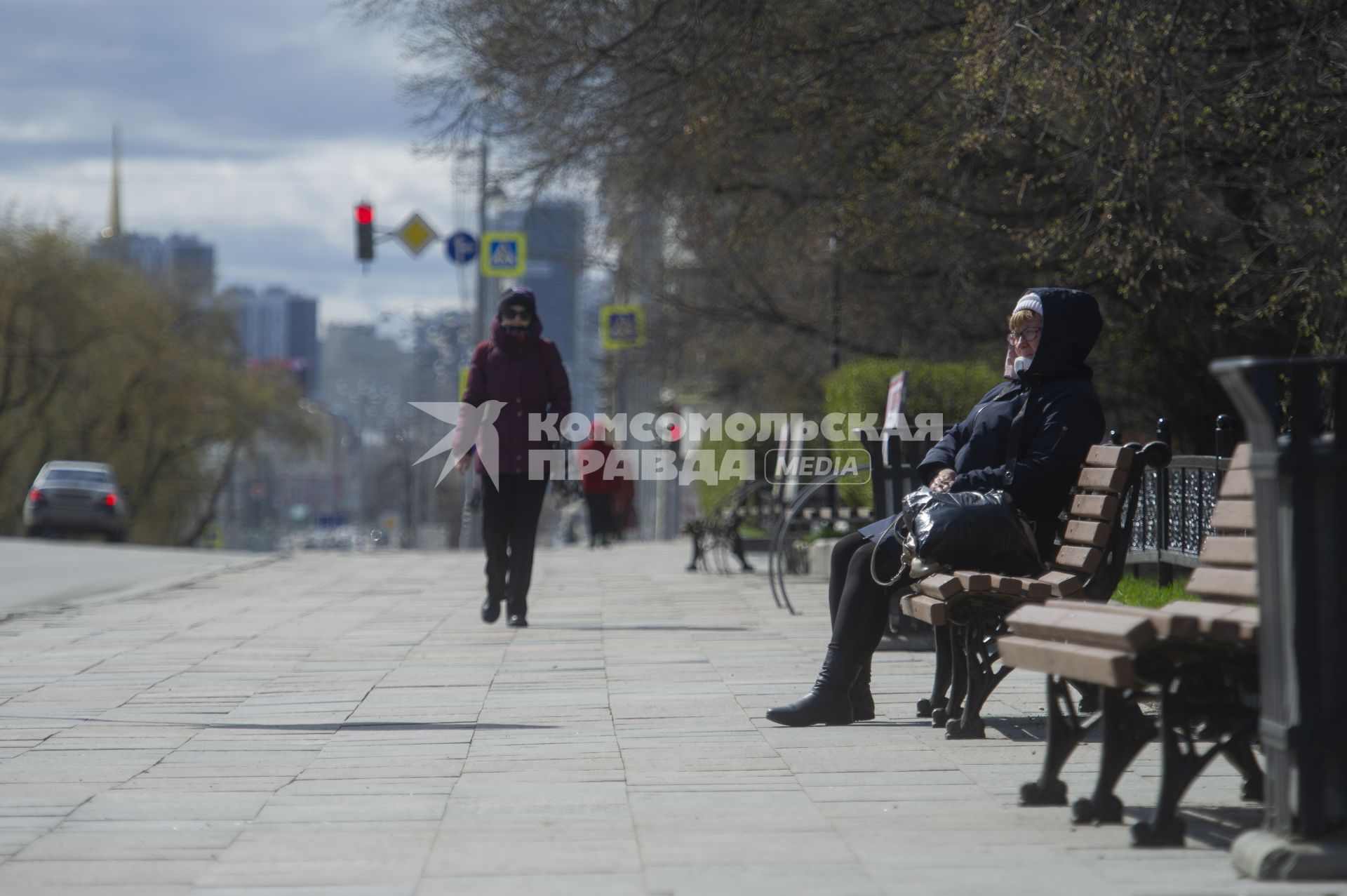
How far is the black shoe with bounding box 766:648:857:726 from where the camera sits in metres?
6.11

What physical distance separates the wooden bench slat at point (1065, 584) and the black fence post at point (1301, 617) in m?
1.64

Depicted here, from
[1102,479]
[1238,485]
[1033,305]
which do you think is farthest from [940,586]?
[1238,485]

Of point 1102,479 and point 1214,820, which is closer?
point 1214,820

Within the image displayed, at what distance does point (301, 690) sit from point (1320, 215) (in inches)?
264

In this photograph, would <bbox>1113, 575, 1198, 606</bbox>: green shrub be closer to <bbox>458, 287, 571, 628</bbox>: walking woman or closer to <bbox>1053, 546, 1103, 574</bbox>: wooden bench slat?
<bbox>1053, 546, 1103, 574</bbox>: wooden bench slat

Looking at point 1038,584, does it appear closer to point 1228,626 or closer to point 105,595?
point 1228,626

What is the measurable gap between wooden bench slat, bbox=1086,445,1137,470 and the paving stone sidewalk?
0.99 meters

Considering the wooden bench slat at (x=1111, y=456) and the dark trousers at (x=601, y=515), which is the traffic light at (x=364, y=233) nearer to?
the dark trousers at (x=601, y=515)

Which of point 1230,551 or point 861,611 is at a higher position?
point 1230,551

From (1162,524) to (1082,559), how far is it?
10.6ft

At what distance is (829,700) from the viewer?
6.14m

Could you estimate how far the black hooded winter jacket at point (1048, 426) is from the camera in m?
5.92

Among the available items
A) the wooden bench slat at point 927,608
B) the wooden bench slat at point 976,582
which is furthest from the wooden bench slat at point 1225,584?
the wooden bench slat at point 927,608

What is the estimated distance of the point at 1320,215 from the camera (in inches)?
396
